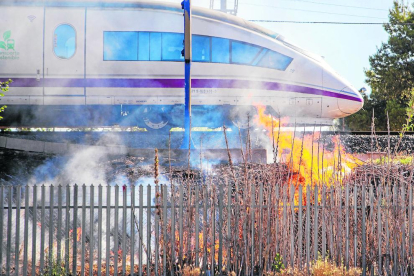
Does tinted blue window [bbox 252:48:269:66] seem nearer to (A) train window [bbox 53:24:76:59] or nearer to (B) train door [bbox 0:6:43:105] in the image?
(A) train window [bbox 53:24:76:59]

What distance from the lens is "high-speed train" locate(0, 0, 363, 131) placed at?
552 inches

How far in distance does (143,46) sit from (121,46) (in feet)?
1.93

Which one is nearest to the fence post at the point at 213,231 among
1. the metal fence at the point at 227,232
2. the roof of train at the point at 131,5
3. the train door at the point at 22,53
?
the metal fence at the point at 227,232

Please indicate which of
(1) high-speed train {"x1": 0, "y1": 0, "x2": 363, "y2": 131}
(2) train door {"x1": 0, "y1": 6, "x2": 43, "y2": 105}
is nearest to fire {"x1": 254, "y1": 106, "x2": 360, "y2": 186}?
(1) high-speed train {"x1": 0, "y1": 0, "x2": 363, "y2": 131}

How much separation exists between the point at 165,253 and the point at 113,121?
28.8ft

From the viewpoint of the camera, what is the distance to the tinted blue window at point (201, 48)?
14125 millimetres

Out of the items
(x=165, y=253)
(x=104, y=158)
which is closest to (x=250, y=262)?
(x=165, y=253)

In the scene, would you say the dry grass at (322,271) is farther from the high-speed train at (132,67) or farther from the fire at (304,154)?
the high-speed train at (132,67)

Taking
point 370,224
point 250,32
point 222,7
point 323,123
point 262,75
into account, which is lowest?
point 370,224

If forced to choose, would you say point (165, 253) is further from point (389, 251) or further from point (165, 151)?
point (165, 151)

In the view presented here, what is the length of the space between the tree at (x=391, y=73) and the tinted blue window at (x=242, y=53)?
13.7 meters

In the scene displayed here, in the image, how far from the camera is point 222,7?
18.2 meters

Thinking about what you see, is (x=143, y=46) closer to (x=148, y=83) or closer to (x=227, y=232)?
(x=148, y=83)

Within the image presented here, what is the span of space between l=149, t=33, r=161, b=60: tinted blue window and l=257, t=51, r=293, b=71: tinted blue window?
2.73 meters
